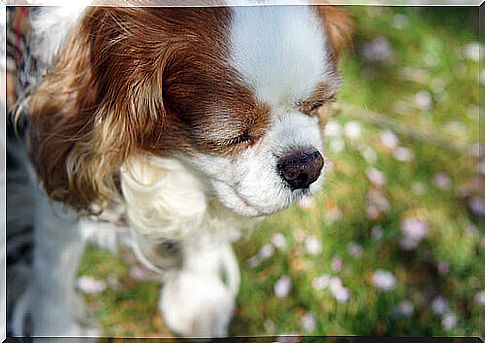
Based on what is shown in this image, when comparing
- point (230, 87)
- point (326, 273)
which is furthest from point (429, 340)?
point (230, 87)

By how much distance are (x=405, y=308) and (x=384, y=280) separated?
0.07 m

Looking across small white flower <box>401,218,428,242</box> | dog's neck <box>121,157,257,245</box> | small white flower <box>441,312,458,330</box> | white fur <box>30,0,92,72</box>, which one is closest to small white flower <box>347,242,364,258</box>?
small white flower <box>401,218,428,242</box>

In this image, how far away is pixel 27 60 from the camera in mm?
1209

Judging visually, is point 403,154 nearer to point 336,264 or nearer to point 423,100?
point 423,100

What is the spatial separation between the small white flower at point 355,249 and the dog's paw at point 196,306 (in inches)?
11.3

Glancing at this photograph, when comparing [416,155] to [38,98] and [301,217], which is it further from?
[38,98]

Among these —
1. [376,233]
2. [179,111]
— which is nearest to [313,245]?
[376,233]

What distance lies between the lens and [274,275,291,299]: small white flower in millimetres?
1562

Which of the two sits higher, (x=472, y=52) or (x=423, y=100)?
(x=472, y=52)

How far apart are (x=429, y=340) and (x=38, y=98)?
87 centimetres

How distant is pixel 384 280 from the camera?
1570 mm

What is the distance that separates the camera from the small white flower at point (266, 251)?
1.62 m

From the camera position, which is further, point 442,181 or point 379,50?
point 379,50

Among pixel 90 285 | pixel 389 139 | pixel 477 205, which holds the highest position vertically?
pixel 389 139
